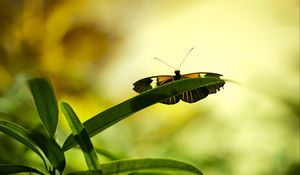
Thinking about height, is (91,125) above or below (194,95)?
below

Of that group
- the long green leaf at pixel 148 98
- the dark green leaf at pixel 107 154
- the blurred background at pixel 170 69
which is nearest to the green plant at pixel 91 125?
the long green leaf at pixel 148 98

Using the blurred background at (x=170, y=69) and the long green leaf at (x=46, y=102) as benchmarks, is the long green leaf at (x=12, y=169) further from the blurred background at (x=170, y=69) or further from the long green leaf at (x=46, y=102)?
the blurred background at (x=170, y=69)

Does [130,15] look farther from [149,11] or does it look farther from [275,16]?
[275,16]

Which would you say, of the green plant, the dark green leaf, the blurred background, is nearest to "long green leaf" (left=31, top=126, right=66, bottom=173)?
the green plant

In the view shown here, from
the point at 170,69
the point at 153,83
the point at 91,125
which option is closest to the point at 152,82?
the point at 153,83

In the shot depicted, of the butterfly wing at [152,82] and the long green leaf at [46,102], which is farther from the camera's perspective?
the butterfly wing at [152,82]

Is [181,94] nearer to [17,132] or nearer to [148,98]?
[148,98]
